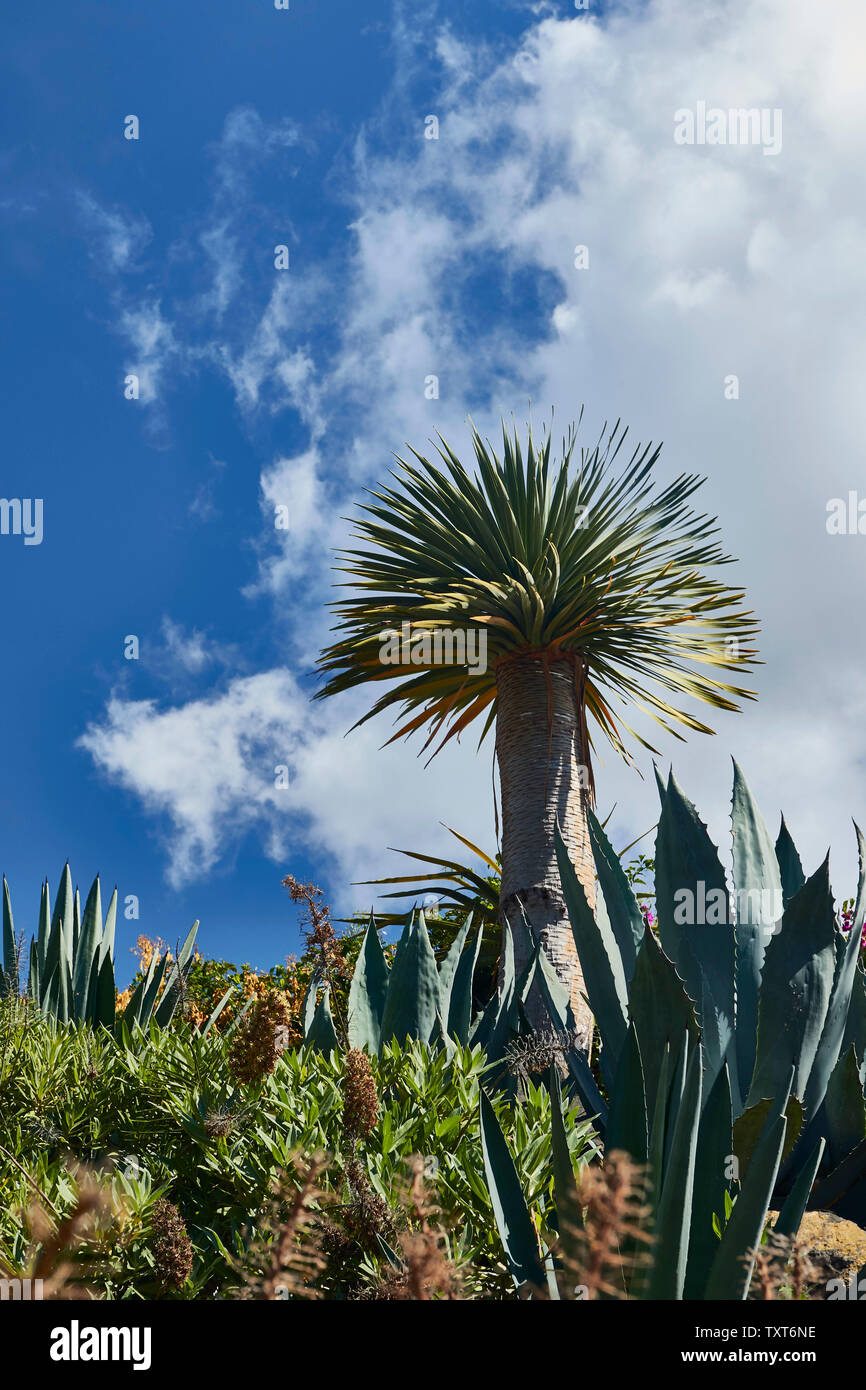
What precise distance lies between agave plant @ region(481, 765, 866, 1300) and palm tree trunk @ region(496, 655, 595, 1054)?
8.08 feet

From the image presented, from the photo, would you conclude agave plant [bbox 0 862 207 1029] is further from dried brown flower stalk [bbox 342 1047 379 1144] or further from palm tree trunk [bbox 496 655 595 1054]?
palm tree trunk [bbox 496 655 595 1054]

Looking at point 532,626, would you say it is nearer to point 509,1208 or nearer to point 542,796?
point 542,796

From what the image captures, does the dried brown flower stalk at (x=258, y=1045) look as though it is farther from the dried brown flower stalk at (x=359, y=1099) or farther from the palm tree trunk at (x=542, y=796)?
the palm tree trunk at (x=542, y=796)

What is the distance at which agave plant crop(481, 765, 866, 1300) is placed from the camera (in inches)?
50.7

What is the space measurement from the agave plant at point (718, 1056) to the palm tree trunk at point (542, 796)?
2.46 m

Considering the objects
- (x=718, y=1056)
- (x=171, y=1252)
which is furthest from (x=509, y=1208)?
(x=718, y=1056)

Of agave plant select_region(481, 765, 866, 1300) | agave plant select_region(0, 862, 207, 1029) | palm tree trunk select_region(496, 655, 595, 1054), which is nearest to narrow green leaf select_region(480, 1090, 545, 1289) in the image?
agave plant select_region(481, 765, 866, 1300)

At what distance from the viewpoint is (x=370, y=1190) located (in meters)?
1.66

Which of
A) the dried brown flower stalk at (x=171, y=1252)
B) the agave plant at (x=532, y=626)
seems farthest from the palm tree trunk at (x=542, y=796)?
the dried brown flower stalk at (x=171, y=1252)

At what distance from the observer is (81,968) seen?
3955mm
